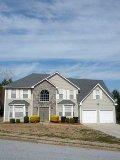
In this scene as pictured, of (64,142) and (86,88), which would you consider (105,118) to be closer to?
(86,88)

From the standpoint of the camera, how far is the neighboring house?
58.1 m

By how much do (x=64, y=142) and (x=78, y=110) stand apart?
2974cm

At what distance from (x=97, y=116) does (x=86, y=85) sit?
6403mm

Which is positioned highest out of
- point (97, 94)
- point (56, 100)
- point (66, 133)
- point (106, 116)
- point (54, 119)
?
point (97, 94)

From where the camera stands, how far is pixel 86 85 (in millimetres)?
63750

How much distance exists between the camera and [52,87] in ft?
195

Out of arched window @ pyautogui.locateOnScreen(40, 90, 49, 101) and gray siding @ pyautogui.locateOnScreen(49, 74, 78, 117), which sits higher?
gray siding @ pyautogui.locateOnScreen(49, 74, 78, 117)

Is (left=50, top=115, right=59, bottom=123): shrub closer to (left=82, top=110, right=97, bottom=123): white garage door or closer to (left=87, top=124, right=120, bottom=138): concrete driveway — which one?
(left=82, top=110, right=97, bottom=123): white garage door

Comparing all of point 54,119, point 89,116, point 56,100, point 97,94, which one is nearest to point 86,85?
point 97,94

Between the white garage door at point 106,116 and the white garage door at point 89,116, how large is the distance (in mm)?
1177

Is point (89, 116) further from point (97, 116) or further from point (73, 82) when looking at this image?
point (73, 82)

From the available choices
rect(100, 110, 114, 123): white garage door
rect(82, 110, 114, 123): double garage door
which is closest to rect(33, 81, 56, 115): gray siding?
rect(82, 110, 114, 123): double garage door

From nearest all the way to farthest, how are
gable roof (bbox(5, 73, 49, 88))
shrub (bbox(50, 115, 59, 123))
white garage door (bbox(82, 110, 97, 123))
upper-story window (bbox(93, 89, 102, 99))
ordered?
1. shrub (bbox(50, 115, 59, 123))
2. gable roof (bbox(5, 73, 49, 88))
3. white garage door (bbox(82, 110, 97, 123))
4. upper-story window (bbox(93, 89, 102, 99))

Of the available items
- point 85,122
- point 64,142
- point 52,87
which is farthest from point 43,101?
point 64,142
